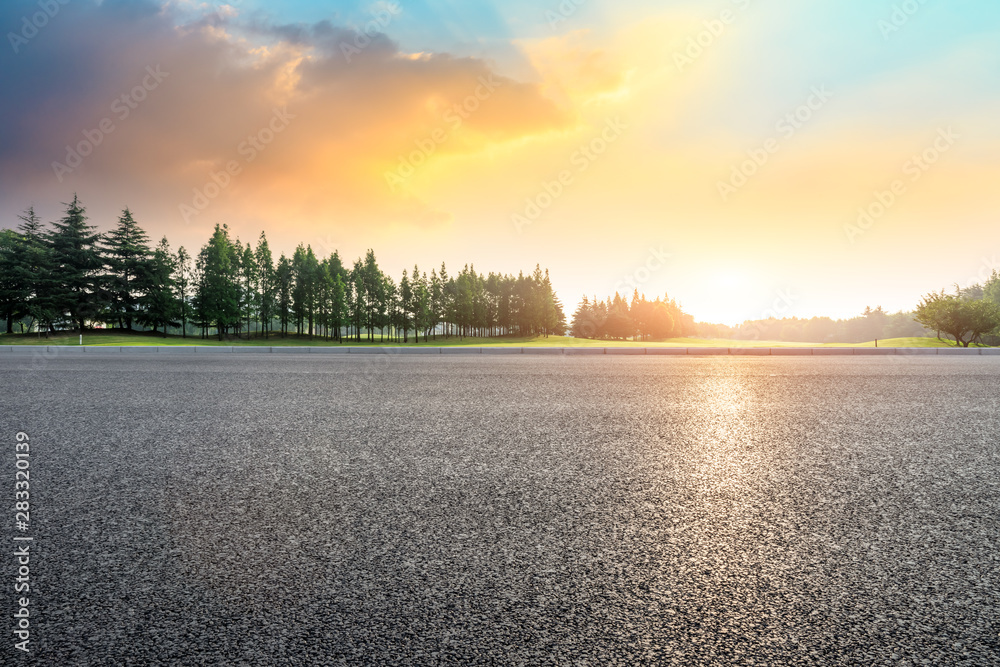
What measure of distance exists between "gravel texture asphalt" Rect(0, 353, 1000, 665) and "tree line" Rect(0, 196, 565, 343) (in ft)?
196

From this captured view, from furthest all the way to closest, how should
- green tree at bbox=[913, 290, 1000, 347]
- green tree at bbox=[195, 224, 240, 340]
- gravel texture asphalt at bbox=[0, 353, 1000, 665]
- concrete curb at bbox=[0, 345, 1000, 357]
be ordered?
1. green tree at bbox=[195, 224, 240, 340]
2. green tree at bbox=[913, 290, 1000, 347]
3. concrete curb at bbox=[0, 345, 1000, 357]
4. gravel texture asphalt at bbox=[0, 353, 1000, 665]

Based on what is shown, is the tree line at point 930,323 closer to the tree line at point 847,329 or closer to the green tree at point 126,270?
the tree line at point 847,329

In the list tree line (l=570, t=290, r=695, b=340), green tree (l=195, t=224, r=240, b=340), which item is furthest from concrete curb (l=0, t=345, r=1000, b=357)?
tree line (l=570, t=290, r=695, b=340)

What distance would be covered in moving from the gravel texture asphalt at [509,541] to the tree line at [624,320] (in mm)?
94517

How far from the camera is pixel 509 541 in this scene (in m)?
3.12

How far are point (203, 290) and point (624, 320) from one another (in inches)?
2711

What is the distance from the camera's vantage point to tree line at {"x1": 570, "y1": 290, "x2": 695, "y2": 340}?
9981 centimetres

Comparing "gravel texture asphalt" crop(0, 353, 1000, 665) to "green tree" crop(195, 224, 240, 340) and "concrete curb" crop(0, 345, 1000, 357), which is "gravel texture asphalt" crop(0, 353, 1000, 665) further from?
"green tree" crop(195, 224, 240, 340)

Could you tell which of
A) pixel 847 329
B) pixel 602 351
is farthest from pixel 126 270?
pixel 847 329

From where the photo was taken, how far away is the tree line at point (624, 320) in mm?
99812

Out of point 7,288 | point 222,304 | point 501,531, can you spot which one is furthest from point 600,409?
point 7,288

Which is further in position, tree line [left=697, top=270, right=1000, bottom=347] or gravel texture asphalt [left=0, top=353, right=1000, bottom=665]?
tree line [left=697, top=270, right=1000, bottom=347]

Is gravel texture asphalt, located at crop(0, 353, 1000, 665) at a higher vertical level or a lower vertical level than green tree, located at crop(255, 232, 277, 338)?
lower

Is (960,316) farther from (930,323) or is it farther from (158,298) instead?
(158,298)
